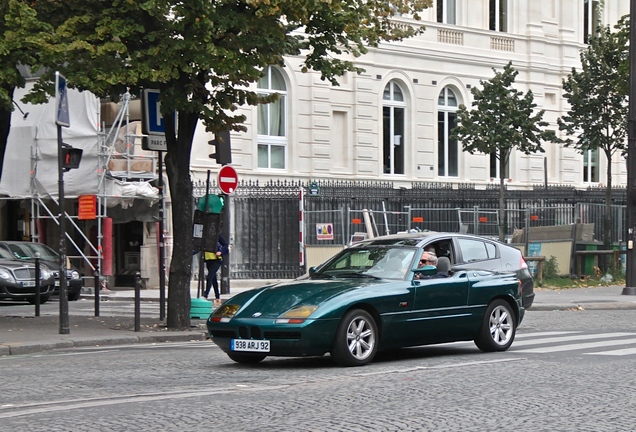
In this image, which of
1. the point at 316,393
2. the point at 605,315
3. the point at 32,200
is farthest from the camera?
the point at 32,200

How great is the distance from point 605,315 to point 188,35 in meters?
10.4

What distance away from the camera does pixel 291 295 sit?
12477mm

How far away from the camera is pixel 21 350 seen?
50.7ft

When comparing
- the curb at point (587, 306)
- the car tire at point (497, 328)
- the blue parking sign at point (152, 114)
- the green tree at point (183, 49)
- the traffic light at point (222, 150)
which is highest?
the green tree at point (183, 49)

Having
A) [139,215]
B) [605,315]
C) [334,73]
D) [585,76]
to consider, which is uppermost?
[585,76]

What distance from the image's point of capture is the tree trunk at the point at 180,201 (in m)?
18.5

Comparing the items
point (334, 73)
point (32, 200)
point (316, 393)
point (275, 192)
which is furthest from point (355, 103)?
point (316, 393)

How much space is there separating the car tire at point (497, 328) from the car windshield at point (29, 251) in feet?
51.0

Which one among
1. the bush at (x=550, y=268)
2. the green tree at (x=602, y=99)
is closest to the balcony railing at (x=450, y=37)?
the green tree at (x=602, y=99)

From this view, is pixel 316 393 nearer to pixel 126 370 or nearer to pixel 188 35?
pixel 126 370

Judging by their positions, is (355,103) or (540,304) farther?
(355,103)

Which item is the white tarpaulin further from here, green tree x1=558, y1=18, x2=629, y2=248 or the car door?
the car door

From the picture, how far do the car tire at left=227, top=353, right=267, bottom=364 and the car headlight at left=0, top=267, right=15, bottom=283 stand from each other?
13.3m

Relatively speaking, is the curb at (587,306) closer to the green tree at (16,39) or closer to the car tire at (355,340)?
the green tree at (16,39)
